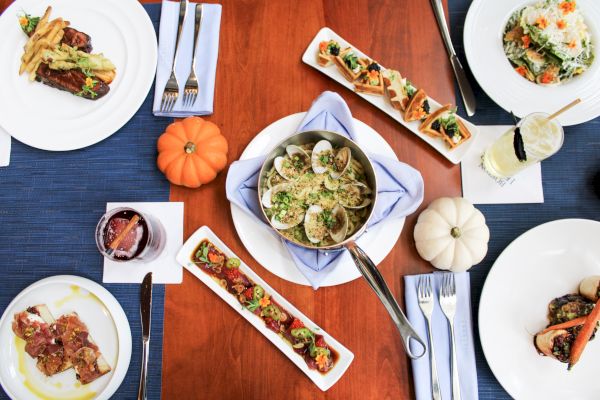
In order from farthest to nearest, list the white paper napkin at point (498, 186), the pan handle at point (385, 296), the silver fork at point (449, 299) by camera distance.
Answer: the white paper napkin at point (498, 186) < the silver fork at point (449, 299) < the pan handle at point (385, 296)

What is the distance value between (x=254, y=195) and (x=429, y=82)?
783 mm

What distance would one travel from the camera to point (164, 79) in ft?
5.42

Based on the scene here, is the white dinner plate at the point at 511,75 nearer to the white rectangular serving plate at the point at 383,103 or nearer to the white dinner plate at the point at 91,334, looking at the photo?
the white rectangular serving plate at the point at 383,103

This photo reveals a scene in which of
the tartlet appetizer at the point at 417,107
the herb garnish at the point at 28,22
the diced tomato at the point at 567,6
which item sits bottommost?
the tartlet appetizer at the point at 417,107

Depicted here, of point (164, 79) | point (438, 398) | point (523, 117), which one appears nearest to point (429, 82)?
point (523, 117)

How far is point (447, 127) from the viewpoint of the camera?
1.53 metres

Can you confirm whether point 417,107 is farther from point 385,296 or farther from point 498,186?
point 385,296

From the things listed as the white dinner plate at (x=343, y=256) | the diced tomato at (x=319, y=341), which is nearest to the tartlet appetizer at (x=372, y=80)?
the white dinner plate at (x=343, y=256)

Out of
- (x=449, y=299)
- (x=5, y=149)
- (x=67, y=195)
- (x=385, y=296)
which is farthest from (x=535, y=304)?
(x=5, y=149)

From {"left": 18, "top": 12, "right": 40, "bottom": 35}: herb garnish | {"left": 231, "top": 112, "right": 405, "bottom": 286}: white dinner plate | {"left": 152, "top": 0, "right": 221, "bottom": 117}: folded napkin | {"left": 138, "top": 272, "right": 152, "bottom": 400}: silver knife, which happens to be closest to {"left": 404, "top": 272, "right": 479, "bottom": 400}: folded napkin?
{"left": 231, "top": 112, "right": 405, "bottom": 286}: white dinner plate

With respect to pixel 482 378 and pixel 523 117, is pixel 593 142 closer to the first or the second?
pixel 523 117

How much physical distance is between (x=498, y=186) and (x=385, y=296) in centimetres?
69

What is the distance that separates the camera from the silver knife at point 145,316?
1.49 m

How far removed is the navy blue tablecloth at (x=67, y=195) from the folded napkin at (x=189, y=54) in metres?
0.08
